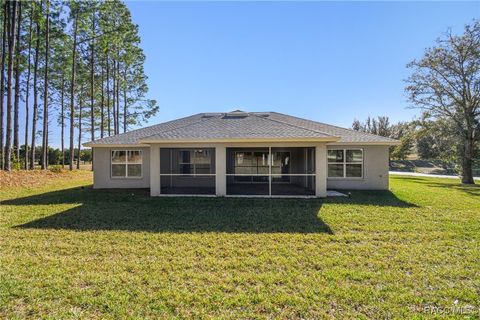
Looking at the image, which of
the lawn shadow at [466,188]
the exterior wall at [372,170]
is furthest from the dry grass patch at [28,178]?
the lawn shadow at [466,188]

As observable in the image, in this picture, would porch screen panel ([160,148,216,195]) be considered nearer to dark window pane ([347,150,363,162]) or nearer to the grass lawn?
the grass lawn

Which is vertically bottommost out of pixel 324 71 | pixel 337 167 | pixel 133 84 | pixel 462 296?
pixel 462 296

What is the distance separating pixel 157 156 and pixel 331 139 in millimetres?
6960

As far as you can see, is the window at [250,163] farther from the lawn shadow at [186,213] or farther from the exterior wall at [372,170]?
the lawn shadow at [186,213]

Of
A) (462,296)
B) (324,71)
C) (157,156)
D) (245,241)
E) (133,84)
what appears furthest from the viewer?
(133,84)

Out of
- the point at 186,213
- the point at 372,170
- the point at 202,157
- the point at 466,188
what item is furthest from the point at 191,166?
the point at 466,188

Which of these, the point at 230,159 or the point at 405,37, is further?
the point at 230,159

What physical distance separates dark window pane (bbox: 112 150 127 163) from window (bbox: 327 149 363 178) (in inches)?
425

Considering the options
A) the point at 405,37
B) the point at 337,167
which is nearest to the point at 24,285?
the point at 337,167

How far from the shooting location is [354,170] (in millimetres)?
12766

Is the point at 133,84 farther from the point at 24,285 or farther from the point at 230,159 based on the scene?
the point at 24,285

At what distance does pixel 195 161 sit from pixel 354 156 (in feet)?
28.0

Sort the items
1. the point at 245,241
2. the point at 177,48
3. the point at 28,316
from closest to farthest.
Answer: the point at 28,316 → the point at 245,241 → the point at 177,48

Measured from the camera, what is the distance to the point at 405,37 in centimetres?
1341
